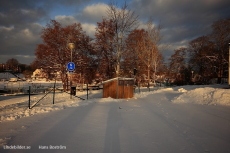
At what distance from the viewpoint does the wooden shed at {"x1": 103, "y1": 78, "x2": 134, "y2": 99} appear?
456 inches

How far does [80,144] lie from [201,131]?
3.86 meters

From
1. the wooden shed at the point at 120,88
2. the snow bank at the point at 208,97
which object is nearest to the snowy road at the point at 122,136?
the snow bank at the point at 208,97

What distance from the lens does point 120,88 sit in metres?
11.7

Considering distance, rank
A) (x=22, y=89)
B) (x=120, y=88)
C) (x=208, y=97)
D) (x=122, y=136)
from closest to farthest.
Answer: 1. (x=122, y=136)
2. (x=208, y=97)
3. (x=120, y=88)
4. (x=22, y=89)

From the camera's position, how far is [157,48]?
23.6 meters

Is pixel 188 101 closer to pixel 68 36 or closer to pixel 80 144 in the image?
pixel 80 144

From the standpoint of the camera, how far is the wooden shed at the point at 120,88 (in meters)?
11.6

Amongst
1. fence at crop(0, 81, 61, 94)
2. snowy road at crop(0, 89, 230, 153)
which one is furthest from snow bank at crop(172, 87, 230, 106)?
fence at crop(0, 81, 61, 94)

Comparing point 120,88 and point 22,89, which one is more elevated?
point 120,88

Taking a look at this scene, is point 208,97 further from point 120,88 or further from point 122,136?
point 122,136

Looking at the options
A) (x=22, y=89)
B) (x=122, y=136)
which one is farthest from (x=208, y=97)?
(x=22, y=89)

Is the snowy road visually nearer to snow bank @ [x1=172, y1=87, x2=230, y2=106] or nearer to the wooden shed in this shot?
snow bank @ [x1=172, y1=87, x2=230, y2=106]

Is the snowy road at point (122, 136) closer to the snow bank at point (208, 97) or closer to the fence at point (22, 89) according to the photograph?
the snow bank at point (208, 97)

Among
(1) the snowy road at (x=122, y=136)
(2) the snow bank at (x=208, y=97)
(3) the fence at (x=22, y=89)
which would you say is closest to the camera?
(1) the snowy road at (x=122, y=136)
